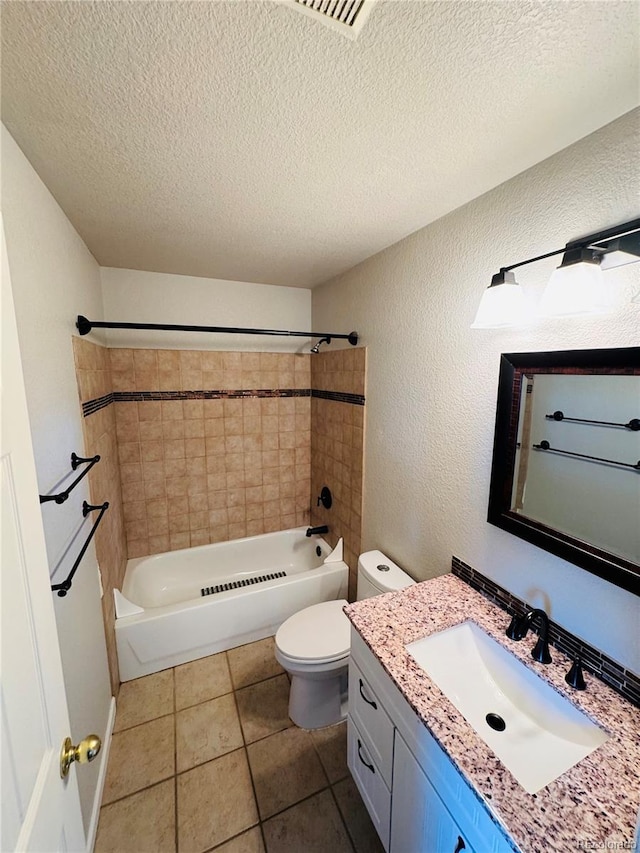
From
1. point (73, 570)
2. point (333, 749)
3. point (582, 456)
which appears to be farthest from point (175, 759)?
point (582, 456)

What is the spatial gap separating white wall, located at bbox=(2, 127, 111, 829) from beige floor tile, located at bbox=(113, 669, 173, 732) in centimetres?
20

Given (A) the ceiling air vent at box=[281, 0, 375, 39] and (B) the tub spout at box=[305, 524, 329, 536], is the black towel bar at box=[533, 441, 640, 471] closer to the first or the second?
(A) the ceiling air vent at box=[281, 0, 375, 39]

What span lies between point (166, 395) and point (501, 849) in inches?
101

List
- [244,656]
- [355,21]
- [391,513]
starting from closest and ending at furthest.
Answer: [355,21] → [391,513] → [244,656]

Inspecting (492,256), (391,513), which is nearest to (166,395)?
(391,513)

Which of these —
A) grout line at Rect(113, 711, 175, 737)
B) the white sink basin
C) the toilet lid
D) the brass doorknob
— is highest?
the brass doorknob

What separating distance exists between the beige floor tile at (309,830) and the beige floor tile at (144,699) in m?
0.78

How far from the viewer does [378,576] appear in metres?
1.76

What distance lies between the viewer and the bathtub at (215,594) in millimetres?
1982

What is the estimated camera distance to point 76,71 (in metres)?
0.79

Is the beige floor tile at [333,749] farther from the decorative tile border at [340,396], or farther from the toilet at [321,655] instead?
the decorative tile border at [340,396]

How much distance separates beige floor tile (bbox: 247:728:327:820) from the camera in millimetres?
1411

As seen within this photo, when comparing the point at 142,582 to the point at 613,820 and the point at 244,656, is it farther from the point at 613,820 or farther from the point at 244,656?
the point at 613,820

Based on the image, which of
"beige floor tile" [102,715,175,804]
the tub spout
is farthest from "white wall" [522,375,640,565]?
"beige floor tile" [102,715,175,804]
